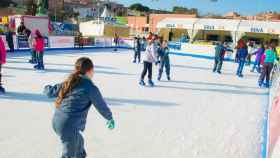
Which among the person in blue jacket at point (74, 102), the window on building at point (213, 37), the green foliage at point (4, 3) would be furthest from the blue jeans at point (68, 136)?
the green foliage at point (4, 3)

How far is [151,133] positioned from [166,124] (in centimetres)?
56

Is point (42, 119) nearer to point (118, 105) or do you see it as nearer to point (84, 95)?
point (118, 105)

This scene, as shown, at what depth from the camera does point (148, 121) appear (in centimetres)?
526

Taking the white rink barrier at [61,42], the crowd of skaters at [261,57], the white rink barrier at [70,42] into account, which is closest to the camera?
the crowd of skaters at [261,57]

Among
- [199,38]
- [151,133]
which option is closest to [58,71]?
[151,133]

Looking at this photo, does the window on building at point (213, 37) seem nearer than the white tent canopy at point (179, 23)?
No

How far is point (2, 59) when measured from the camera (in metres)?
6.40

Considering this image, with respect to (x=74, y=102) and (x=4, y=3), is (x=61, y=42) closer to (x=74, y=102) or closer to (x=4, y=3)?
(x=74, y=102)

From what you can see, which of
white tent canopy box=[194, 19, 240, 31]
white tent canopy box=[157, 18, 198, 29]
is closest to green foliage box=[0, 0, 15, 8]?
white tent canopy box=[157, 18, 198, 29]

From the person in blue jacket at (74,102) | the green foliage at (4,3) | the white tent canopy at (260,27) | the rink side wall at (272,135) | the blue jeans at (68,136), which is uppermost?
the green foliage at (4,3)

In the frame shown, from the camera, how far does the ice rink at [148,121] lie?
13.0 feet

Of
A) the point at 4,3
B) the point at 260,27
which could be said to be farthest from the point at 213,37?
the point at 4,3

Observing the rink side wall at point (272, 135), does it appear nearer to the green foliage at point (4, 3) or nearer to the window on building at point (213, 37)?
the window on building at point (213, 37)

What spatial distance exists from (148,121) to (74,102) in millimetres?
2824
